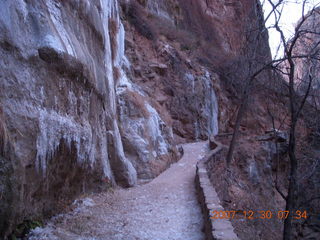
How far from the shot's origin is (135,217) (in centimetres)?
547

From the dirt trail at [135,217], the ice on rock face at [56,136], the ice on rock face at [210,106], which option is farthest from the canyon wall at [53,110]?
the ice on rock face at [210,106]

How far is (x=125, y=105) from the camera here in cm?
1007

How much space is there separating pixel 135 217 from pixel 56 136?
1.98 m

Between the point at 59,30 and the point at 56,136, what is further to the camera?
the point at 59,30

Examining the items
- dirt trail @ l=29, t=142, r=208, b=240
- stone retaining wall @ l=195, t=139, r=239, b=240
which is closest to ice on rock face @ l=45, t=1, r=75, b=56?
dirt trail @ l=29, t=142, r=208, b=240

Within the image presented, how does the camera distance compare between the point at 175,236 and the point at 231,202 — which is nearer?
the point at 175,236

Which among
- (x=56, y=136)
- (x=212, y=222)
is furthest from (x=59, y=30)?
(x=212, y=222)

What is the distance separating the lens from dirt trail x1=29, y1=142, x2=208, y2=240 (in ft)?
14.5

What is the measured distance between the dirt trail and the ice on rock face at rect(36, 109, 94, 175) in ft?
2.85

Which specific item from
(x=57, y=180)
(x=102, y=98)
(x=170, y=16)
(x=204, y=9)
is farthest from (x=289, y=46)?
(x=204, y=9)

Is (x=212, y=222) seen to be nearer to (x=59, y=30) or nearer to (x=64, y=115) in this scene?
(x=64, y=115)

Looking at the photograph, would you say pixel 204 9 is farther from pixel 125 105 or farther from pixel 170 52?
pixel 125 105

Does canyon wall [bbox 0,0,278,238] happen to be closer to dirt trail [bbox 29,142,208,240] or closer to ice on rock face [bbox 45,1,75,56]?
ice on rock face [bbox 45,1,75,56]

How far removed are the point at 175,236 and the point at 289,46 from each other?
17.2 feet
